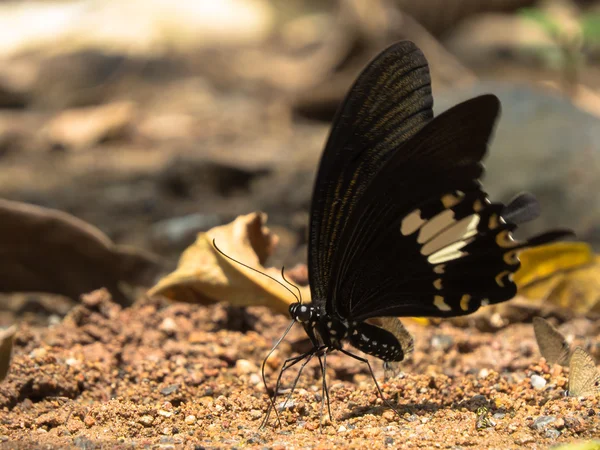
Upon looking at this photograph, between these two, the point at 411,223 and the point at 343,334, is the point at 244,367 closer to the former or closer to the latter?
the point at 343,334

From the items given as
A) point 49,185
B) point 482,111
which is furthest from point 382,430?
point 49,185

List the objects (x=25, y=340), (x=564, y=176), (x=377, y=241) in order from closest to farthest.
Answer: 1. (x=377, y=241)
2. (x=25, y=340)
3. (x=564, y=176)

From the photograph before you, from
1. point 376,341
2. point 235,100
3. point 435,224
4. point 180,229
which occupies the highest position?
point 235,100

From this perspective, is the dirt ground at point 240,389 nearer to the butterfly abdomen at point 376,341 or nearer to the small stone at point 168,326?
the small stone at point 168,326

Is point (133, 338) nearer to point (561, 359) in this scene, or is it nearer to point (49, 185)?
point (561, 359)

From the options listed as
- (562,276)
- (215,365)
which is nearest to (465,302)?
(215,365)

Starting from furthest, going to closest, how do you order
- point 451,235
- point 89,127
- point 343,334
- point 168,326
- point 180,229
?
point 89,127, point 180,229, point 168,326, point 343,334, point 451,235

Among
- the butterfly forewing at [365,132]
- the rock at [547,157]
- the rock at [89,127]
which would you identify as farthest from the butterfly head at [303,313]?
the rock at [89,127]
